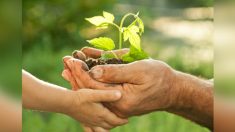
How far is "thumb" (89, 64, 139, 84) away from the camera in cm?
160

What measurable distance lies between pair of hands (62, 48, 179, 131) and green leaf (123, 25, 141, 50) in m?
0.04

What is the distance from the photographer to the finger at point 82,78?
5.28ft

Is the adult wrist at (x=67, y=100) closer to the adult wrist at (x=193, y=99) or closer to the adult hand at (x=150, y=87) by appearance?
the adult hand at (x=150, y=87)

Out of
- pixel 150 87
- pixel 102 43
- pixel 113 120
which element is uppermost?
pixel 102 43

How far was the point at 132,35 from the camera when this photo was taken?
5.40ft

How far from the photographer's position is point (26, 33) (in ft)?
5.18

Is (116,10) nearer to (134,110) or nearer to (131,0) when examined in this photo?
(131,0)

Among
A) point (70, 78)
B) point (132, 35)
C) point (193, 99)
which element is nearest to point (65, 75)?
point (70, 78)

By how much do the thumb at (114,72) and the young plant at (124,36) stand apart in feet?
0.13

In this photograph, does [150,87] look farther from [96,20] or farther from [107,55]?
[96,20]

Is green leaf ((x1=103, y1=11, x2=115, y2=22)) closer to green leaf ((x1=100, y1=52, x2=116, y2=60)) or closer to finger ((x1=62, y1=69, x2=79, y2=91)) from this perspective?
green leaf ((x1=100, y1=52, x2=116, y2=60))

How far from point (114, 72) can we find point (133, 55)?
0.29 ft

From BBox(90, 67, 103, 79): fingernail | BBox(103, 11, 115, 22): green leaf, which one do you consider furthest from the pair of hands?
BBox(103, 11, 115, 22): green leaf

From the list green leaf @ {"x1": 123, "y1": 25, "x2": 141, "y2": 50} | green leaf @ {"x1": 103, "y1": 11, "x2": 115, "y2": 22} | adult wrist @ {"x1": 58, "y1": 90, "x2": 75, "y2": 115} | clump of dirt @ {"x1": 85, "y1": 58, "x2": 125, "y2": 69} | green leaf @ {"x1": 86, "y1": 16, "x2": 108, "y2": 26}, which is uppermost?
green leaf @ {"x1": 103, "y1": 11, "x2": 115, "y2": 22}
